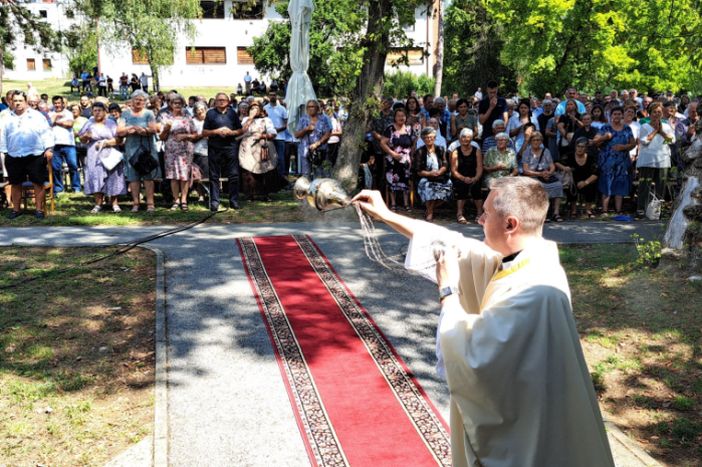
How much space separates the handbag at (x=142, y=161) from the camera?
43.1 ft

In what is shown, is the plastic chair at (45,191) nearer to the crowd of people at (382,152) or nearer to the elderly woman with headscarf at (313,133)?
the crowd of people at (382,152)

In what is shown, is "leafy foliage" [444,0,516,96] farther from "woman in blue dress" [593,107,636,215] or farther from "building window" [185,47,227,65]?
"woman in blue dress" [593,107,636,215]

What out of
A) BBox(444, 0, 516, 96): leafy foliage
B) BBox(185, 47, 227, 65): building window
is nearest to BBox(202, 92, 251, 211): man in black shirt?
BBox(444, 0, 516, 96): leafy foliage

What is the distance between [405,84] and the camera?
153 feet

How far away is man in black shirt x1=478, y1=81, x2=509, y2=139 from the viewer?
1456 cm

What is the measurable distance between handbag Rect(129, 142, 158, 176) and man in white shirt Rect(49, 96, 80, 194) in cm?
239

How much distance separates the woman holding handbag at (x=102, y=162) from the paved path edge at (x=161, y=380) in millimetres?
4466

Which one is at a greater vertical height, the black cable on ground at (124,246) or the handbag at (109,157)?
the handbag at (109,157)

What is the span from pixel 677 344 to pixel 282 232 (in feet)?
20.4

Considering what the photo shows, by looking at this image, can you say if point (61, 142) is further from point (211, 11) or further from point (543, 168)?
point (211, 11)

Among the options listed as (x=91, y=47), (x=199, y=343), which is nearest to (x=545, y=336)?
(x=199, y=343)

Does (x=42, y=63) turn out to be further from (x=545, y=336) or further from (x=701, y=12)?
(x=545, y=336)

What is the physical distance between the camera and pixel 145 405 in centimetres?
576

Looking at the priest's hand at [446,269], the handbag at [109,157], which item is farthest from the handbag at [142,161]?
the priest's hand at [446,269]
